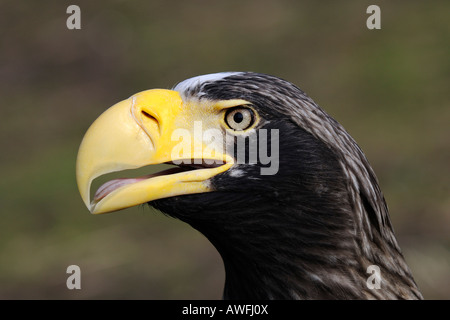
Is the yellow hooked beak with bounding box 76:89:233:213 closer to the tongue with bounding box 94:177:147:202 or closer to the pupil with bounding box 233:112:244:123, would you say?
the tongue with bounding box 94:177:147:202

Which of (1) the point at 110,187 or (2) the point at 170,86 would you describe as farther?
(2) the point at 170,86

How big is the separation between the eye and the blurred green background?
3304 millimetres

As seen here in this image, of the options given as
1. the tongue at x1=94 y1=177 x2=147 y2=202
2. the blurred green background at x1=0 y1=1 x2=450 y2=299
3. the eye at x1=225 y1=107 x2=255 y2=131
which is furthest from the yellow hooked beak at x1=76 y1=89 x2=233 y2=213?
the blurred green background at x1=0 y1=1 x2=450 y2=299

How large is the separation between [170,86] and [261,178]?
666 cm

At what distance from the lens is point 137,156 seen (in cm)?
273

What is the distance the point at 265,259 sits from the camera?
9.67 ft

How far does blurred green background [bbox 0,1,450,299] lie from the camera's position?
650 centimetres

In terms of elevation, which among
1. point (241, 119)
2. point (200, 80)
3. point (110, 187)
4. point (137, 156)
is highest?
point (200, 80)

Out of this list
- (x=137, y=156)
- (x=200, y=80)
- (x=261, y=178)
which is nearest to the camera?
(x=137, y=156)

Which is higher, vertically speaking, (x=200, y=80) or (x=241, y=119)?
(x=200, y=80)

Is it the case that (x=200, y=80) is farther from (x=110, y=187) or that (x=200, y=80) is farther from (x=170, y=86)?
(x=170, y=86)

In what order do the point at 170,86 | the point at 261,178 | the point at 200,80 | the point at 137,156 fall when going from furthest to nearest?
the point at 170,86 → the point at 200,80 → the point at 261,178 → the point at 137,156

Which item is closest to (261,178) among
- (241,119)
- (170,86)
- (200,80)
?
(241,119)

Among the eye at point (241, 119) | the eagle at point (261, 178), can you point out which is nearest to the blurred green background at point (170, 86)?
the eagle at point (261, 178)
